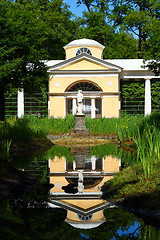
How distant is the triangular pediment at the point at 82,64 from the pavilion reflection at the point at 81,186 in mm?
18808

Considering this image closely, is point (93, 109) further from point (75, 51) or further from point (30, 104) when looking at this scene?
point (75, 51)

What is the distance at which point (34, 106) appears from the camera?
3216 centimetres

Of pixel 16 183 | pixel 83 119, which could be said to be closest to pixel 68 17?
pixel 83 119

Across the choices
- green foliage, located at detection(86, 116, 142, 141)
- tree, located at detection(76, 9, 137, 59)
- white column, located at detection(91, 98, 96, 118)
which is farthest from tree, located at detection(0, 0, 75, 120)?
tree, located at detection(76, 9, 137, 59)

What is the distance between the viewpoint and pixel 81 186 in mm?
7035

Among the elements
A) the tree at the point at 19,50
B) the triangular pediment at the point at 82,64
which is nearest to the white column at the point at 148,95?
the triangular pediment at the point at 82,64

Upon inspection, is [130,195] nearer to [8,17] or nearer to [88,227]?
[88,227]

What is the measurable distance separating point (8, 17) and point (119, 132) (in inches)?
338

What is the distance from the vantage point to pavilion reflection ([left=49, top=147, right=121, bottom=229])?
5027 millimetres

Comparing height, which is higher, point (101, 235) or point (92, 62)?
point (92, 62)

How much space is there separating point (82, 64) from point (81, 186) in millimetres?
23662

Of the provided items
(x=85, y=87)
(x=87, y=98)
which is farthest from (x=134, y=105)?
(x=85, y=87)

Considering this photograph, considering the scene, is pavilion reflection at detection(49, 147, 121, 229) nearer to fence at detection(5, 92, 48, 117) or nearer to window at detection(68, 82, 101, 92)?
window at detection(68, 82, 101, 92)

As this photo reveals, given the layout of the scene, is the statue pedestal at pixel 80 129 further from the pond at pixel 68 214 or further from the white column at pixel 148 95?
the white column at pixel 148 95
